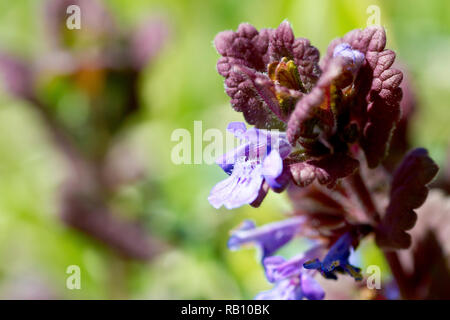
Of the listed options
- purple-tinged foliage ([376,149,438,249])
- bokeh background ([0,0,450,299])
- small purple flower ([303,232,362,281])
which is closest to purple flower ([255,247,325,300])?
small purple flower ([303,232,362,281])

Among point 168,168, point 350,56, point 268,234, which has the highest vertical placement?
point 168,168

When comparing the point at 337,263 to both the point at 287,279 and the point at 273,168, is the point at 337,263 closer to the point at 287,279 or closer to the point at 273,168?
the point at 287,279

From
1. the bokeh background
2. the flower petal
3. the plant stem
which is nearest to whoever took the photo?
the flower petal

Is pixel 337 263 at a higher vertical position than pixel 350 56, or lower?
lower

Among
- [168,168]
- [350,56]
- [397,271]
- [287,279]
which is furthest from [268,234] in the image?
[168,168]

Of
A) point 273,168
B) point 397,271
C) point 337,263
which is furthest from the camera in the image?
point 397,271

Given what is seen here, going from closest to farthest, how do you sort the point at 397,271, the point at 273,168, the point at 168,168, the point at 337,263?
1. the point at 273,168
2. the point at 337,263
3. the point at 397,271
4. the point at 168,168

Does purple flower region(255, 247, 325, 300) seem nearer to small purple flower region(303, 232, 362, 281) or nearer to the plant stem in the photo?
small purple flower region(303, 232, 362, 281)
